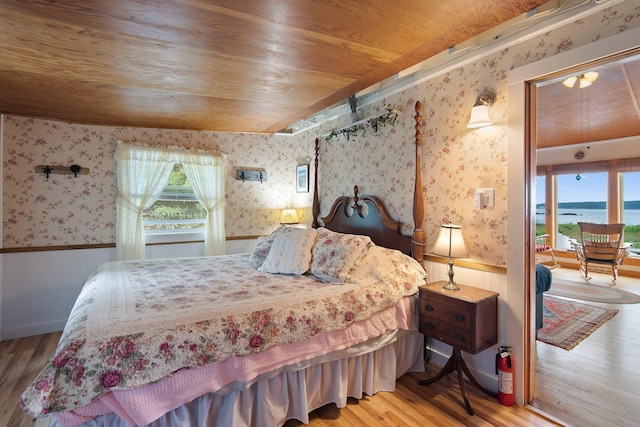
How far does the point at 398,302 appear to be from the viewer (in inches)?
92.6

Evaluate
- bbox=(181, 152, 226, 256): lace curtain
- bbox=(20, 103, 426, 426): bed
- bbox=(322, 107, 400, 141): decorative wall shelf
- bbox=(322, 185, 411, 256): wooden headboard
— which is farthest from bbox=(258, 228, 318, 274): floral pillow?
bbox=(181, 152, 226, 256): lace curtain

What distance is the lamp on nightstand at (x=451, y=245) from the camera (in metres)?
2.26

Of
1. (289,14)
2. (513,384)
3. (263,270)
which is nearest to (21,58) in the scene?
(289,14)

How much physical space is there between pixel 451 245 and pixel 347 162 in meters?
1.69

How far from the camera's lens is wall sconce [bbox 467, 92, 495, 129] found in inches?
86.6

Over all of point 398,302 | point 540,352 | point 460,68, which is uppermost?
point 460,68

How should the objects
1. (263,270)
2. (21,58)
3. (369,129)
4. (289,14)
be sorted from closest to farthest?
(289,14), (21,58), (263,270), (369,129)

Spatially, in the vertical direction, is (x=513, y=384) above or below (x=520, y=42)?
below

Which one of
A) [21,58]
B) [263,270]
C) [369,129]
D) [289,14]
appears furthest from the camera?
[369,129]

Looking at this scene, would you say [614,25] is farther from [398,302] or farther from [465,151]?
[398,302]

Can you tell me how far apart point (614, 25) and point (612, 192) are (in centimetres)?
607

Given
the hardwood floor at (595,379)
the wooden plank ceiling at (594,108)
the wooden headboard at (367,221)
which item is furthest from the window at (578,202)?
A: the wooden headboard at (367,221)

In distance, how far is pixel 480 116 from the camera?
2203mm

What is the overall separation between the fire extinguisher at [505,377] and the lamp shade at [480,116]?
60.4 inches
